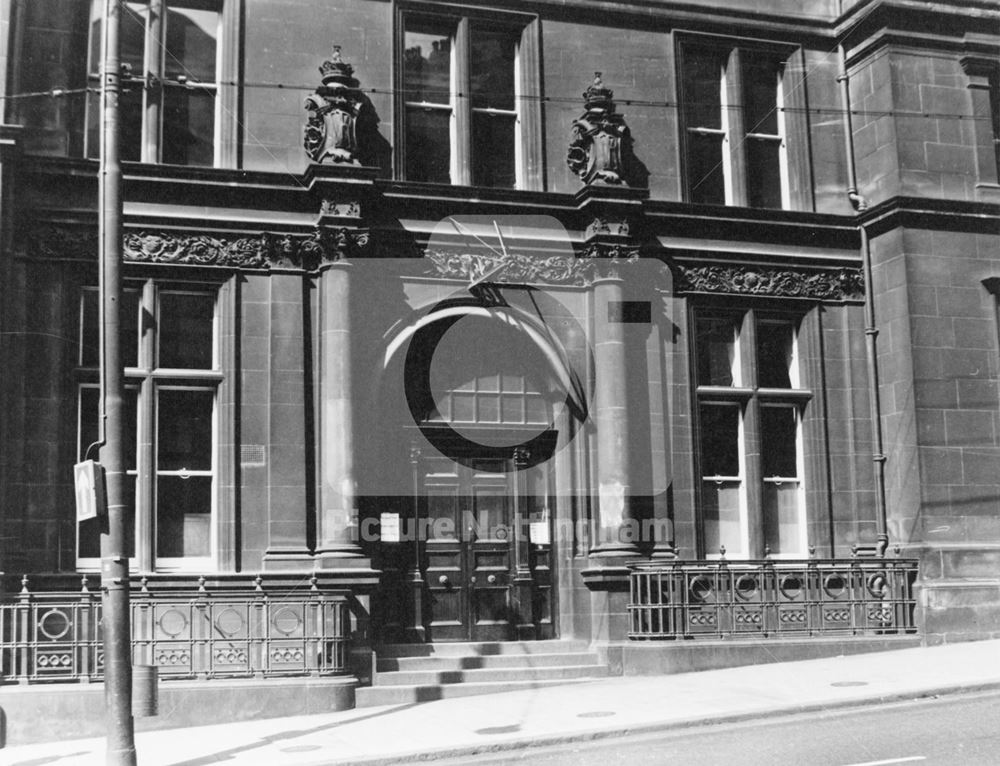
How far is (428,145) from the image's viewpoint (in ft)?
61.6

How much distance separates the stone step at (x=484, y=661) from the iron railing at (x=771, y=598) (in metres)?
0.88

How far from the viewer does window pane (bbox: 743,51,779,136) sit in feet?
66.8

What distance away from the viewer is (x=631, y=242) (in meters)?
18.6

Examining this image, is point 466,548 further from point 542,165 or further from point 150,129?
point 150,129

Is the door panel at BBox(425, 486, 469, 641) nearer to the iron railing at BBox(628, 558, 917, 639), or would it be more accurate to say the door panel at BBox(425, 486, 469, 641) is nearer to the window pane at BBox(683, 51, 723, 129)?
the iron railing at BBox(628, 558, 917, 639)

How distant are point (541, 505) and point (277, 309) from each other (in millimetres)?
4780

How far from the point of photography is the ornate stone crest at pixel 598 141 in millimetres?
18594

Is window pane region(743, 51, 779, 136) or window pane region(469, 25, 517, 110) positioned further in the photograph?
window pane region(743, 51, 779, 136)

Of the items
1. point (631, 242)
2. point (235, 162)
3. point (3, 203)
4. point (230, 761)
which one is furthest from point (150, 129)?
point (230, 761)

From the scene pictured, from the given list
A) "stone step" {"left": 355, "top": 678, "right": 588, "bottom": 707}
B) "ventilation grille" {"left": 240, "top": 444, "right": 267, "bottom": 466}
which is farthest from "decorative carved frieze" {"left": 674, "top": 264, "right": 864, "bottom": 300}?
A: "ventilation grille" {"left": 240, "top": 444, "right": 267, "bottom": 466}

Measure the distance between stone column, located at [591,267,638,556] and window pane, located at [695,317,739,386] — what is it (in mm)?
1741

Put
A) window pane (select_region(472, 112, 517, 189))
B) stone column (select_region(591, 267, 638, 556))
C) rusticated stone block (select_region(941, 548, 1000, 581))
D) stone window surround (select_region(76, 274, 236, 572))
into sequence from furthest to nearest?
1. window pane (select_region(472, 112, 517, 189))
2. rusticated stone block (select_region(941, 548, 1000, 581))
3. stone column (select_region(591, 267, 638, 556))
4. stone window surround (select_region(76, 274, 236, 572))

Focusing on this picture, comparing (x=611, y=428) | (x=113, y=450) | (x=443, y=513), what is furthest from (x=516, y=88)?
(x=113, y=450)

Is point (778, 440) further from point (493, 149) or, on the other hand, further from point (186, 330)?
point (186, 330)
